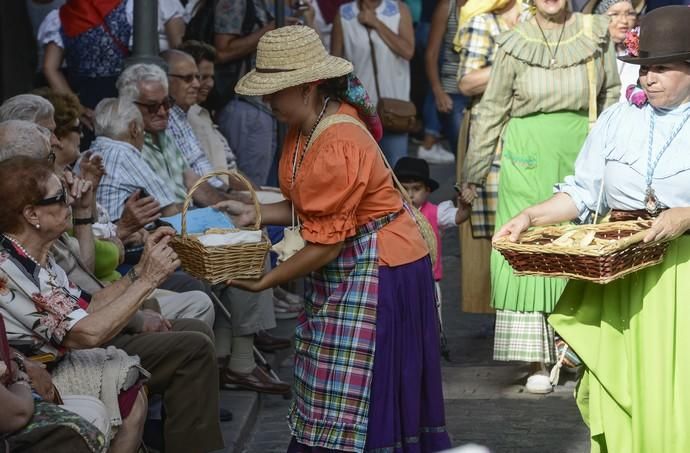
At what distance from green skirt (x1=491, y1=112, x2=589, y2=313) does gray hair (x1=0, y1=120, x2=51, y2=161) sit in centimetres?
299

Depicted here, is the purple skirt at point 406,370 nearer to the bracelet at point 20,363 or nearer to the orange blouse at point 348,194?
the orange blouse at point 348,194

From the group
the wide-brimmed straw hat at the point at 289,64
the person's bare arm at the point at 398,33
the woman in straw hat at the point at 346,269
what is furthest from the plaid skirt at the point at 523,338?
the person's bare arm at the point at 398,33

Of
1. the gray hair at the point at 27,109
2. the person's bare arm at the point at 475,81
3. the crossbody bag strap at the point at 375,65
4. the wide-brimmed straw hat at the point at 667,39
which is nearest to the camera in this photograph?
the wide-brimmed straw hat at the point at 667,39

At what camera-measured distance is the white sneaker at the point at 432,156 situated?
1545cm

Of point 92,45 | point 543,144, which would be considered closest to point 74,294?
point 543,144

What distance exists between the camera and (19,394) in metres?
4.85

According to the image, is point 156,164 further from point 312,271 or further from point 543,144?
point 312,271

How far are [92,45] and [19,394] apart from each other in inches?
195

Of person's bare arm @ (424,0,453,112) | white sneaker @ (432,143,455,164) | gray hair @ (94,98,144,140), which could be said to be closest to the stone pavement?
gray hair @ (94,98,144,140)

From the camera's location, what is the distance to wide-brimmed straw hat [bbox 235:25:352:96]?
5512 mm

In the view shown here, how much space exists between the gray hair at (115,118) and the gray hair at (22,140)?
5.25 feet

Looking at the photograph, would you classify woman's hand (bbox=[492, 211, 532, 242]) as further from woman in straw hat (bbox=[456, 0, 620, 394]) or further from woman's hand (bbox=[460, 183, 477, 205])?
woman's hand (bbox=[460, 183, 477, 205])

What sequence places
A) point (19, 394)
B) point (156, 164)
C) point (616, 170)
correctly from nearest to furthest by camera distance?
point (19, 394), point (616, 170), point (156, 164)

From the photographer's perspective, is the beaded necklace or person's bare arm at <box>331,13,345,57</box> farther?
person's bare arm at <box>331,13,345,57</box>
